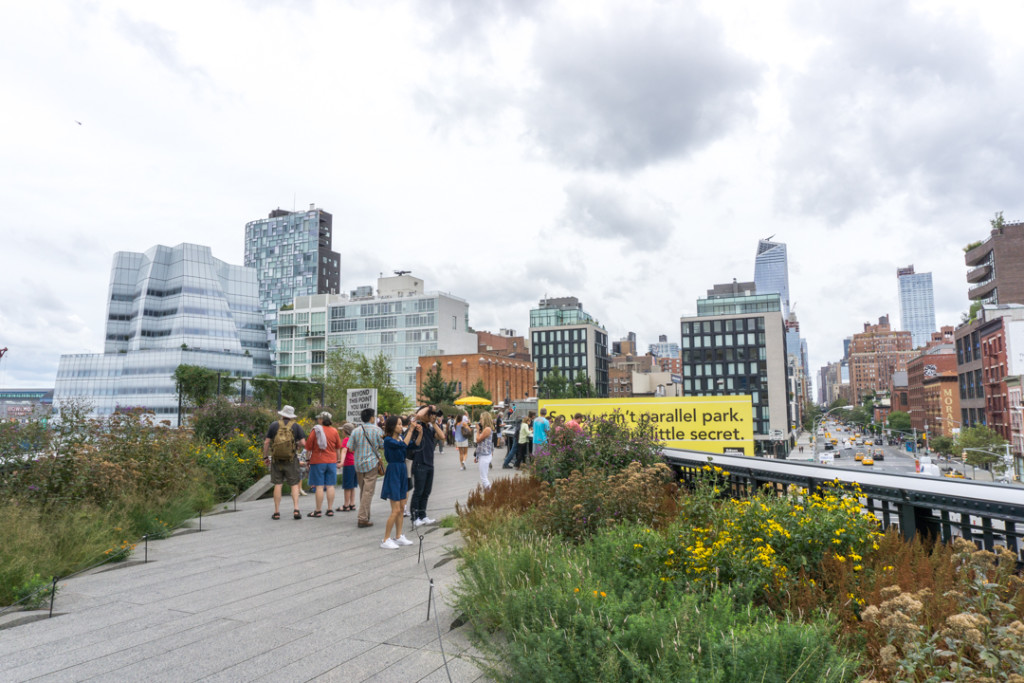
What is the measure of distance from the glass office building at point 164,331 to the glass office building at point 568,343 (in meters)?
68.3

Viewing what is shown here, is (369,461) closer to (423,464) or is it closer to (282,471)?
(423,464)

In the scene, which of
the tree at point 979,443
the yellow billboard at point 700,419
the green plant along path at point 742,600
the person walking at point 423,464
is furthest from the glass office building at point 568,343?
the green plant along path at point 742,600

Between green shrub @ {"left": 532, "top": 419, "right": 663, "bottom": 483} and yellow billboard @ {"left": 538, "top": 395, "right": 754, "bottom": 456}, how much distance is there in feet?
28.6

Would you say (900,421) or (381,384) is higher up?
(381,384)

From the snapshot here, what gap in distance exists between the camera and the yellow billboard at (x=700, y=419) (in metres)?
20.0

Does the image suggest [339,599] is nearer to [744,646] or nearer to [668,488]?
[744,646]

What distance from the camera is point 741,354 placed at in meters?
126

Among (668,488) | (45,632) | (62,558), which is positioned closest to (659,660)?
(45,632)

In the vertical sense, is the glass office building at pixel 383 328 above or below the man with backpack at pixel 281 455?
above

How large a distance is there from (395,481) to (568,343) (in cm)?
15173

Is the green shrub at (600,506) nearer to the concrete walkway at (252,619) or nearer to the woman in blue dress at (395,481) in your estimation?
the concrete walkway at (252,619)

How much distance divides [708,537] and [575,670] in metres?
1.78

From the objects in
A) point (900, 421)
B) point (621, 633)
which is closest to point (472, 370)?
point (621, 633)

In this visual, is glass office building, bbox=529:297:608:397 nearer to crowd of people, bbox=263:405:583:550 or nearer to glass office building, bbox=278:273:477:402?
glass office building, bbox=278:273:477:402
